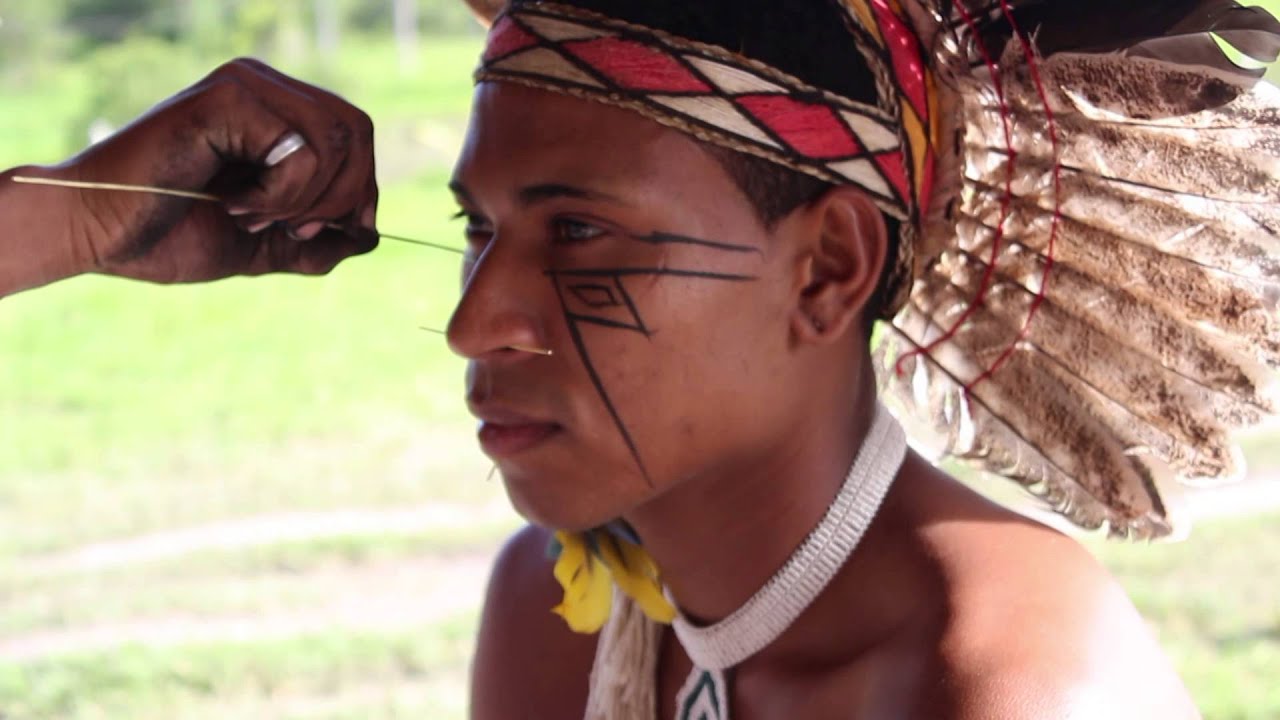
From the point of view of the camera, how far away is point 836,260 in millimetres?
2381

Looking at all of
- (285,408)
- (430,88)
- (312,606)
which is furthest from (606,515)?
(430,88)

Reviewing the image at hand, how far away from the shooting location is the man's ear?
92.2 inches

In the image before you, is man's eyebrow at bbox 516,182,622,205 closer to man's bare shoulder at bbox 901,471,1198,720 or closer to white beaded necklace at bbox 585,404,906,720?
white beaded necklace at bbox 585,404,906,720

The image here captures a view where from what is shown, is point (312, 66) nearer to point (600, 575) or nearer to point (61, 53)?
point (61, 53)

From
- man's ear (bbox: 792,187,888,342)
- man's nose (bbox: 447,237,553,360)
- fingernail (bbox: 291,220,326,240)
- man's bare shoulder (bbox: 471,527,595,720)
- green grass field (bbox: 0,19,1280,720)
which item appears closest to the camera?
man's nose (bbox: 447,237,553,360)

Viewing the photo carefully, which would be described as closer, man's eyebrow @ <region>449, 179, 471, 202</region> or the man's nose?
the man's nose

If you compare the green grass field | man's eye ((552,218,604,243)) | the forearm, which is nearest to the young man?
man's eye ((552,218,604,243))

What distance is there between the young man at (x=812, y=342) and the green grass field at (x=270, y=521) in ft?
2.77

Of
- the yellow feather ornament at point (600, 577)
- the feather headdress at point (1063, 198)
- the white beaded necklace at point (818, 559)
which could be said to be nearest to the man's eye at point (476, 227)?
the feather headdress at point (1063, 198)

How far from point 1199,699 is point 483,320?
12.1 ft

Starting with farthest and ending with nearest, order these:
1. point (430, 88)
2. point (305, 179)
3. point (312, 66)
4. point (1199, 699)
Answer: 1. point (430, 88)
2. point (312, 66)
3. point (1199, 699)
4. point (305, 179)

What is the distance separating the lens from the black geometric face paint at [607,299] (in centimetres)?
223

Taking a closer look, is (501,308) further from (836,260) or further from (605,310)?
(836,260)

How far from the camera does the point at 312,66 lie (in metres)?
14.3
